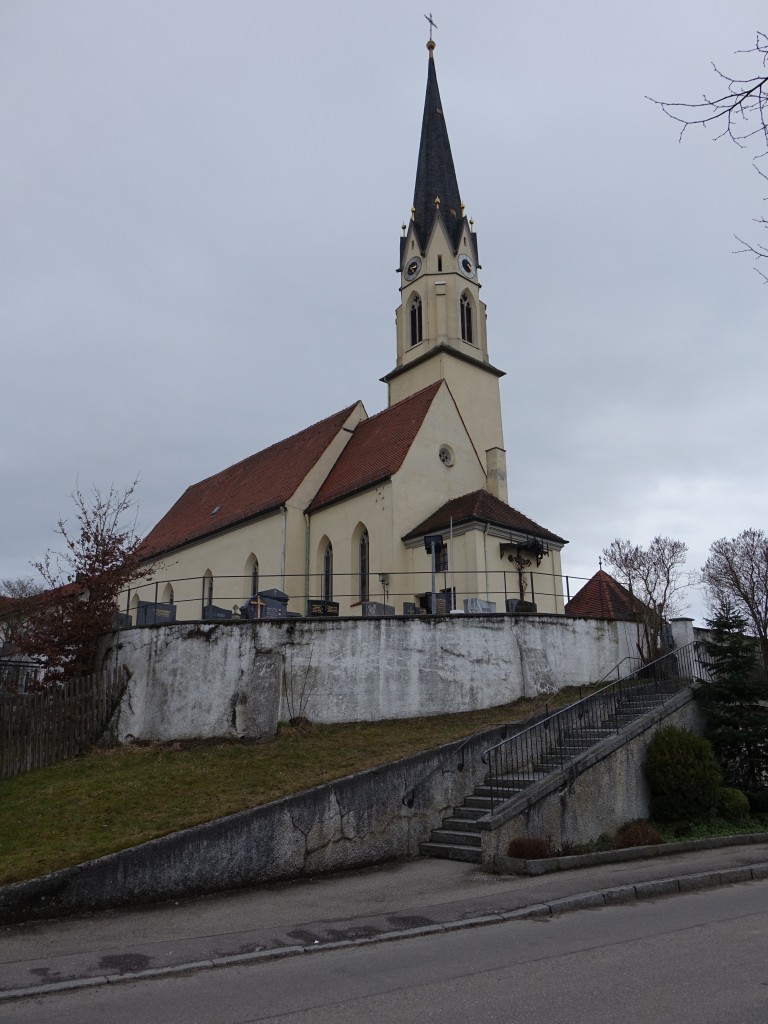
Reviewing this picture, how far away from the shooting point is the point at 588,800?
14305 millimetres

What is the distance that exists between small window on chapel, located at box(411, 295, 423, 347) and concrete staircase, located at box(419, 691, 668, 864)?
2315 centimetres

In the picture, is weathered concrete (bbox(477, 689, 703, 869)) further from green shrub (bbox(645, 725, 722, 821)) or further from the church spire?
the church spire

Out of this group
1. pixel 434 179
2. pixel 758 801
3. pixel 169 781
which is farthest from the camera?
pixel 434 179

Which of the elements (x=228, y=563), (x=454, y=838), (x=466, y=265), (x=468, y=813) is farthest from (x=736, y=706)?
(x=466, y=265)

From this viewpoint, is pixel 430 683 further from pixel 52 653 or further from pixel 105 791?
pixel 52 653

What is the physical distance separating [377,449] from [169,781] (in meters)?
17.9

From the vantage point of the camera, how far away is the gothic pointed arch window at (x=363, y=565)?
1099 inches

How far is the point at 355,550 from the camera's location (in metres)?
28.6

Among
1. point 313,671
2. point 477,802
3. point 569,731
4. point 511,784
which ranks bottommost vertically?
point 477,802

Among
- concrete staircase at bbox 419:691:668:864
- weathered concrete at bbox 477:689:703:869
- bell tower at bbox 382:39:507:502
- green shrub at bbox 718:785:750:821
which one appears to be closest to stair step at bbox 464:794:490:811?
concrete staircase at bbox 419:691:668:864

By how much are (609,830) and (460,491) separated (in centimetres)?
1644

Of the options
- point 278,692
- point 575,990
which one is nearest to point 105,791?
point 278,692

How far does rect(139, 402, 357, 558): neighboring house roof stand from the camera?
3206 cm

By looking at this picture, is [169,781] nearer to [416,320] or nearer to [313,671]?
[313,671]
